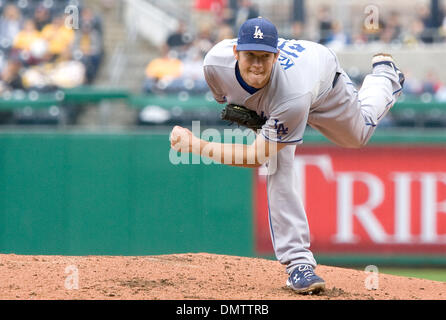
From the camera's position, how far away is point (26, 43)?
11.8 metres

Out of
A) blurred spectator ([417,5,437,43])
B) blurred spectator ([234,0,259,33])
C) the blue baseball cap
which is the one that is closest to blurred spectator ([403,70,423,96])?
blurred spectator ([417,5,437,43])

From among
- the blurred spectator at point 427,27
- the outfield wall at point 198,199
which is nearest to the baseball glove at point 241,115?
the outfield wall at point 198,199

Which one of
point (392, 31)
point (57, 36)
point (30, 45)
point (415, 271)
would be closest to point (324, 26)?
point (392, 31)

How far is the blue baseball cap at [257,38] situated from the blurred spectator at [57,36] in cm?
751

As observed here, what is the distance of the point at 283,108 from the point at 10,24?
8.95m

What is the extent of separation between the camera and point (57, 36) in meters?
11.8

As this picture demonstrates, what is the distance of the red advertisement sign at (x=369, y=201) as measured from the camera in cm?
887

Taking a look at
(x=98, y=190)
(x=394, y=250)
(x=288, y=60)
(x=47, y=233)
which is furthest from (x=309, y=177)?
(x=288, y=60)

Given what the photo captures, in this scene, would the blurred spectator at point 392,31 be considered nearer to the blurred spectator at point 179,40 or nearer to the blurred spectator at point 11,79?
the blurred spectator at point 179,40

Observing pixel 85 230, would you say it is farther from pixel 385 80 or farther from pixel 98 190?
pixel 385 80

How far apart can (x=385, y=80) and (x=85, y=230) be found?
4.20 meters

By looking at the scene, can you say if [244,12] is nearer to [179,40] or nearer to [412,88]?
[179,40]

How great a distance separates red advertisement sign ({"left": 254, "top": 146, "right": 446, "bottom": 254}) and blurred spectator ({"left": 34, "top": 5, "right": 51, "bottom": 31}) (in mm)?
5405
